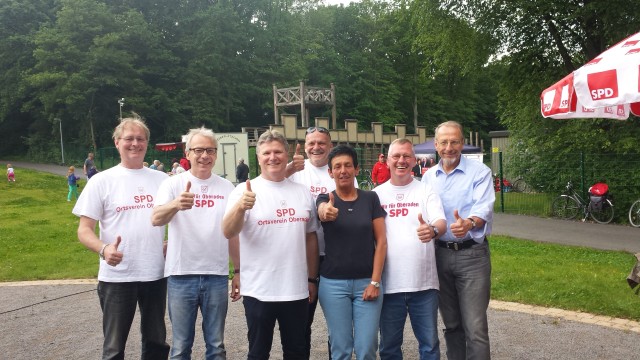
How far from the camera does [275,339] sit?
18.2ft

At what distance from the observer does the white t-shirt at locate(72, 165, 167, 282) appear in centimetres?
375

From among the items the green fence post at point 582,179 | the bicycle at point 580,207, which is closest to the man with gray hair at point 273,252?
the bicycle at point 580,207

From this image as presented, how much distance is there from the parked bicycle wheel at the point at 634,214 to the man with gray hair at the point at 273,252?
11526mm

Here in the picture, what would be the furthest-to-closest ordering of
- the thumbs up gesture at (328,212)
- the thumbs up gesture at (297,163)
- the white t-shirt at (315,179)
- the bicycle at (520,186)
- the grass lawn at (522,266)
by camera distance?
the bicycle at (520,186) → the grass lawn at (522,266) → the white t-shirt at (315,179) → the thumbs up gesture at (297,163) → the thumbs up gesture at (328,212)

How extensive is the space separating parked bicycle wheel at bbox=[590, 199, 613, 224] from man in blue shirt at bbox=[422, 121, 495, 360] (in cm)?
1078

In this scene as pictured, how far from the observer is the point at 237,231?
3477 millimetres

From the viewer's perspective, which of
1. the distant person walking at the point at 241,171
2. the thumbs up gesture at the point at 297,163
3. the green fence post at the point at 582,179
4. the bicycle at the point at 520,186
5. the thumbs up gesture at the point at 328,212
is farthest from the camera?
the distant person walking at the point at 241,171

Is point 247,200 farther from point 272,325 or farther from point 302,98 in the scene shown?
point 302,98

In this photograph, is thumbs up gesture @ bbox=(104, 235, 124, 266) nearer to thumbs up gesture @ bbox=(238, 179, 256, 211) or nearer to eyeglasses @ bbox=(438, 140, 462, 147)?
thumbs up gesture @ bbox=(238, 179, 256, 211)

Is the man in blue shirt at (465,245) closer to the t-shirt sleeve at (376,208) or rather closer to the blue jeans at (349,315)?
the t-shirt sleeve at (376,208)

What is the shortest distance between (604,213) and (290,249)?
39.8ft

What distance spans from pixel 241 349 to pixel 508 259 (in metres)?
5.20

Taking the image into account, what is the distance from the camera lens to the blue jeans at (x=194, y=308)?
12.2 feet

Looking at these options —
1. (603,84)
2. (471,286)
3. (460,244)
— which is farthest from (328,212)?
(603,84)
